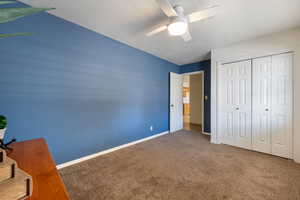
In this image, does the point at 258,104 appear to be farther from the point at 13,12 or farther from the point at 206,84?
the point at 13,12

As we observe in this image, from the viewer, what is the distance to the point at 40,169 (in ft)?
2.67

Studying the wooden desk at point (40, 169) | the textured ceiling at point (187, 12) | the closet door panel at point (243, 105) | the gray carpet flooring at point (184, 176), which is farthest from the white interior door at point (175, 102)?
the wooden desk at point (40, 169)

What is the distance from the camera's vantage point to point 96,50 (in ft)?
8.14

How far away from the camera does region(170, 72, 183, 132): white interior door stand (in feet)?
13.9

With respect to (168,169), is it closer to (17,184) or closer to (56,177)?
(56,177)

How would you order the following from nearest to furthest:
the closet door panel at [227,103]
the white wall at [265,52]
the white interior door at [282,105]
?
the white wall at [265,52] < the white interior door at [282,105] < the closet door panel at [227,103]

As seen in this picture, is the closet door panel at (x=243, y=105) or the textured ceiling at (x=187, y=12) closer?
the textured ceiling at (x=187, y=12)

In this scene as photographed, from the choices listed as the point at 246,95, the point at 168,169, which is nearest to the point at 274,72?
the point at 246,95

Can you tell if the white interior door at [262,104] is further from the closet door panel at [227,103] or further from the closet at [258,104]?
the closet door panel at [227,103]

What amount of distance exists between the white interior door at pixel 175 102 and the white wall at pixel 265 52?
4.33ft

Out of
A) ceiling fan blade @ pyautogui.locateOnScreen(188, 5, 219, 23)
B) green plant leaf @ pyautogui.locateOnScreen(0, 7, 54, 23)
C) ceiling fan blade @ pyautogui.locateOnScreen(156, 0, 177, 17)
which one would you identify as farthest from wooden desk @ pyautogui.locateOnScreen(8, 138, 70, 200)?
ceiling fan blade @ pyautogui.locateOnScreen(188, 5, 219, 23)

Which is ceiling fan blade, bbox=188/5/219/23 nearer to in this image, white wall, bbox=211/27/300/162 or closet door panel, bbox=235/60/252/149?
white wall, bbox=211/27/300/162

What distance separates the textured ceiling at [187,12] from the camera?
1775mm

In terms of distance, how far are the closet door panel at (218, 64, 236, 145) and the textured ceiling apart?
0.67m
